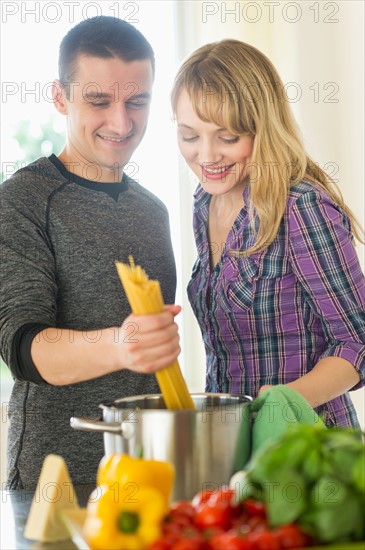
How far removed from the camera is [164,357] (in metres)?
1.26

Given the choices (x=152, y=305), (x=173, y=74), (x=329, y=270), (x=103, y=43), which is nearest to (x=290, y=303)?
(x=329, y=270)

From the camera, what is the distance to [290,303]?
5.52ft

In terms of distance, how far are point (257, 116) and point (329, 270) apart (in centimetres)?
35

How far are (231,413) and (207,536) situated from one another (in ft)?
1.05

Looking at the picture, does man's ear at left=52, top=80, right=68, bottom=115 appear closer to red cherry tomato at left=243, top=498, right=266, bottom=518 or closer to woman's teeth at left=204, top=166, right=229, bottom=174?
woman's teeth at left=204, top=166, right=229, bottom=174

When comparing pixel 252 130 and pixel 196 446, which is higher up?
pixel 252 130

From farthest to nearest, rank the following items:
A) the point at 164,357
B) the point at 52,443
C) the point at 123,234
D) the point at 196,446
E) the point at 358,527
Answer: the point at 123,234, the point at 52,443, the point at 164,357, the point at 196,446, the point at 358,527

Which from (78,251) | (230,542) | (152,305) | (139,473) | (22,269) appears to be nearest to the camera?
(230,542)

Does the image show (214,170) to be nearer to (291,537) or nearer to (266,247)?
(266,247)

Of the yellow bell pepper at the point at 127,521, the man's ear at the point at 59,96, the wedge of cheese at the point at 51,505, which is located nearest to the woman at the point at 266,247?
the man's ear at the point at 59,96

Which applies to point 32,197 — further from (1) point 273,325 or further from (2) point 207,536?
(2) point 207,536

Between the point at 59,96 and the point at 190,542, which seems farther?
the point at 59,96

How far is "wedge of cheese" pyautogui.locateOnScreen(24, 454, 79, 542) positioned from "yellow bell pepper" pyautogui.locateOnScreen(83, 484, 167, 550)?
0.60 ft

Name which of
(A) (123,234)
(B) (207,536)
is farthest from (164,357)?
(A) (123,234)
